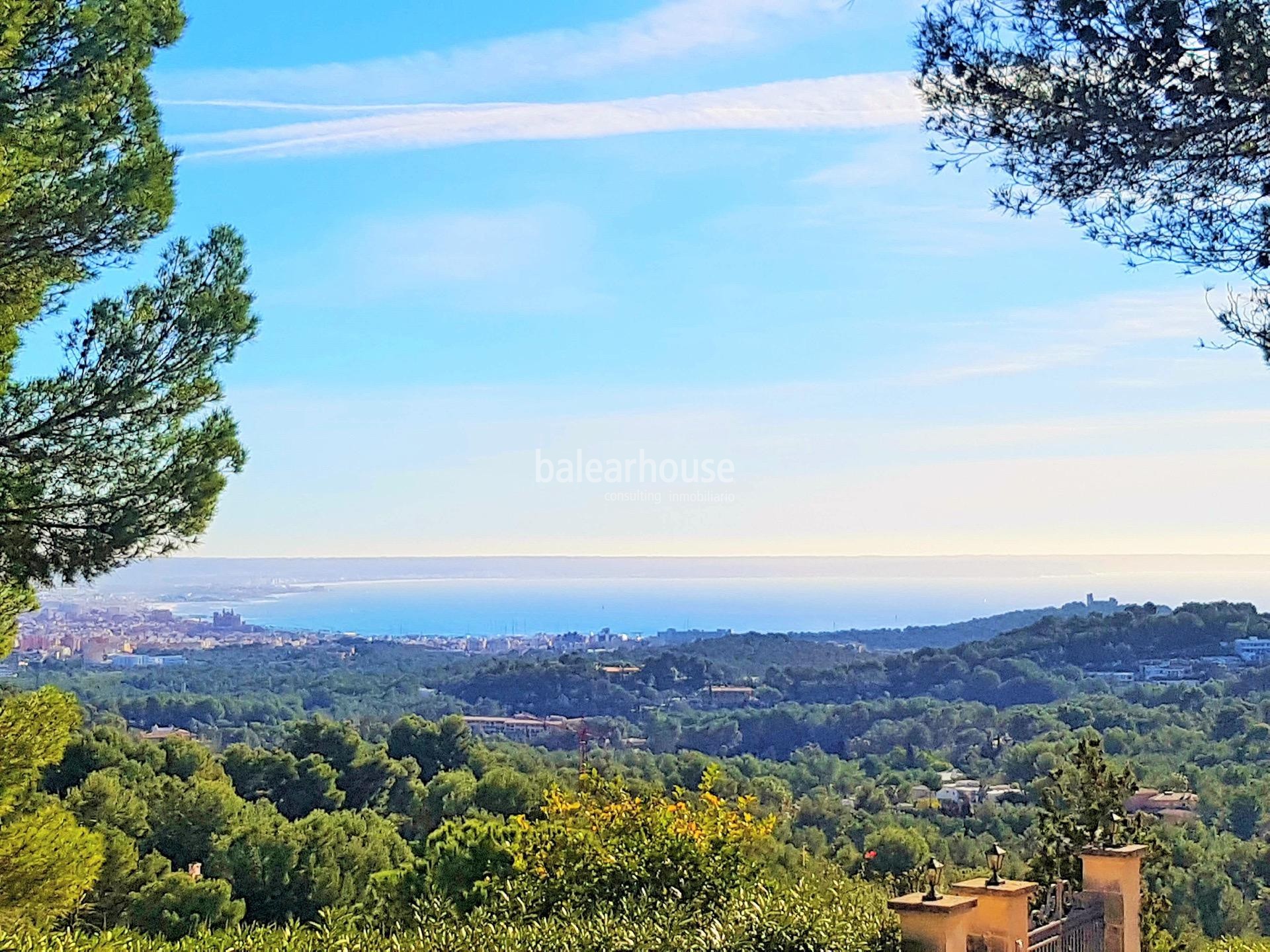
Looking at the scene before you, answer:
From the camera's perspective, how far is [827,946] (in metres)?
4.85

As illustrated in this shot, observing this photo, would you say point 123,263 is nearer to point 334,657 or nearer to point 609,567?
point 334,657

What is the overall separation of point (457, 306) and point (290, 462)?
519 cm

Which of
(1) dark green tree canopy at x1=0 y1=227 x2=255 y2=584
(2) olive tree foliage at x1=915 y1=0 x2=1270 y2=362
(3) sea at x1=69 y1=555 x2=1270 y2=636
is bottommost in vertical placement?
(3) sea at x1=69 y1=555 x2=1270 y2=636

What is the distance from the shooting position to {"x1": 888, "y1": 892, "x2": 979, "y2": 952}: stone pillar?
4.59 m

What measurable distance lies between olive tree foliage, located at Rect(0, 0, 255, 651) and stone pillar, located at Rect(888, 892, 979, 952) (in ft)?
12.1

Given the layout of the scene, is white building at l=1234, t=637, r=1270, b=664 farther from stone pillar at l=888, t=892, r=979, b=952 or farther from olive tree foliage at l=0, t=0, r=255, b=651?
olive tree foliage at l=0, t=0, r=255, b=651

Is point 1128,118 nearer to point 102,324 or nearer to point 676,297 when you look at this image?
point 102,324

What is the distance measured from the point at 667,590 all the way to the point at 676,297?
248 ft

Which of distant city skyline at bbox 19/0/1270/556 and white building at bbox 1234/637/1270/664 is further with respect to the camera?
white building at bbox 1234/637/1270/664

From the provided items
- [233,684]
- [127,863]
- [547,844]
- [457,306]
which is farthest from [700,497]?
[233,684]

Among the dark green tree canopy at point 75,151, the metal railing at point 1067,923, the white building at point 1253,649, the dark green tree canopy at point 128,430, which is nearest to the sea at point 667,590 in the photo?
the white building at point 1253,649

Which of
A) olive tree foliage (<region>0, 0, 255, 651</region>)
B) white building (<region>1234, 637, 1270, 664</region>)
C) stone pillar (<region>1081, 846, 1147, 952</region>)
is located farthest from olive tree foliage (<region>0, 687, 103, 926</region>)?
white building (<region>1234, 637, 1270, 664</region>)

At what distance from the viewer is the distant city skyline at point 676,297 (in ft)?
22.5

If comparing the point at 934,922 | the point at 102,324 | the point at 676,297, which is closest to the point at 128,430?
the point at 102,324
